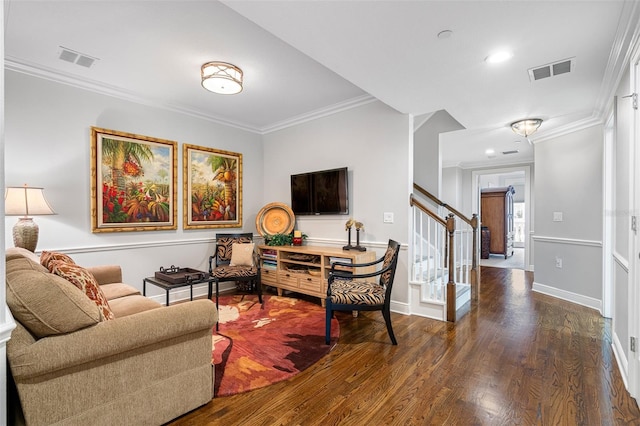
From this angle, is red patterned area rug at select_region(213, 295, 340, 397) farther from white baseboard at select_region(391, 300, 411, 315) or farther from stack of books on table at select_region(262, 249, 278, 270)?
white baseboard at select_region(391, 300, 411, 315)

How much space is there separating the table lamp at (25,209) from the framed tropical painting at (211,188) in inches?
63.0

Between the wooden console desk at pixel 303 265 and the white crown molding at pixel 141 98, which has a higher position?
the white crown molding at pixel 141 98

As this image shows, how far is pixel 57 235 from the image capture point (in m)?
3.17

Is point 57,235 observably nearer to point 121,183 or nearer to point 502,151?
point 121,183

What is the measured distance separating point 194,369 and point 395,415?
1.22 m

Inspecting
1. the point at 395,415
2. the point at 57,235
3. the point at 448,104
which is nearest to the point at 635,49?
the point at 448,104

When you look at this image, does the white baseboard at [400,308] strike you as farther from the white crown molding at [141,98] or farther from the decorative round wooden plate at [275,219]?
the white crown molding at [141,98]

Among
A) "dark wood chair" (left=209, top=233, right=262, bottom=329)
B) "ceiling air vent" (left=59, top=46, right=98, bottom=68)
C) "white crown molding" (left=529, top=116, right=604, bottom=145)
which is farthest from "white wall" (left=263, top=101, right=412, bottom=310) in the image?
"ceiling air vent" (left=59, top=46, right=98, bottom=68)

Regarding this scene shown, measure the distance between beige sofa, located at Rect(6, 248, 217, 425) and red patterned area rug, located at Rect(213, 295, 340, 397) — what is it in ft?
1.21

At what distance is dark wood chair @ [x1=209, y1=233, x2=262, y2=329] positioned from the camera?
3693 millimetres

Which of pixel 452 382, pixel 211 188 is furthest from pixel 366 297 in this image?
pixel 211 188

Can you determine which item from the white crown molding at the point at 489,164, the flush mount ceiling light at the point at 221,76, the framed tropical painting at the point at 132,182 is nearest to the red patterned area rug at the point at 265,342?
the framed tropical painting at the point at 132,182

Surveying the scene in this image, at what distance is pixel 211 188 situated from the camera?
445cm

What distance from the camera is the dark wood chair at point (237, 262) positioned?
145 inches
